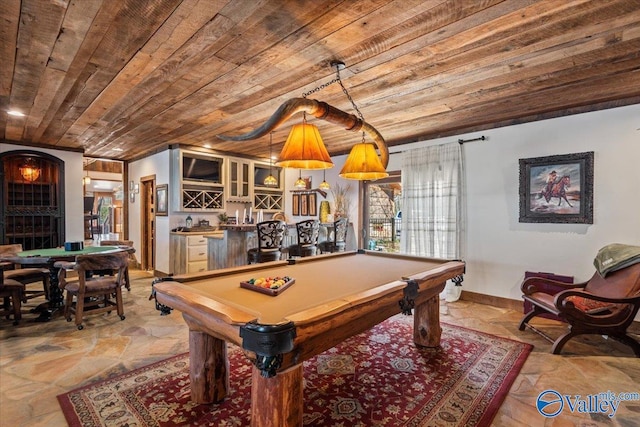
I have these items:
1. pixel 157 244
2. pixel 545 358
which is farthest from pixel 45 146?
pixel 545 358

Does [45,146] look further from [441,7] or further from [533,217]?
[533,217]

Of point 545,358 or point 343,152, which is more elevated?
point 343,152

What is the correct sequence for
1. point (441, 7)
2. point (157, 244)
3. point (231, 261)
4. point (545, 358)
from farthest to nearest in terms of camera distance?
1. point (157, 244)
2. point (231, 261)
3. point (545, 358)
4. point (441, 7)

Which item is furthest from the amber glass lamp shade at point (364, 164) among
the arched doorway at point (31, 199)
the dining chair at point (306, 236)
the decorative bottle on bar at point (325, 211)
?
the arched doorway at point (31, 199)

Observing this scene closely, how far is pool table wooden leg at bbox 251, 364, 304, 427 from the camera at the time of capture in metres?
1.47

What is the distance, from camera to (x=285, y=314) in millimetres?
1601

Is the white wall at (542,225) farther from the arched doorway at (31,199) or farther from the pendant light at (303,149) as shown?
the arched doorway at (31,199)

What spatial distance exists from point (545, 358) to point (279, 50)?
3469 millimetres

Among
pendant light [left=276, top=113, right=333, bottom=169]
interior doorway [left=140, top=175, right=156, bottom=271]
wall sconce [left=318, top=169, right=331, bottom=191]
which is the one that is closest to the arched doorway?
interior doorway [left=140, top=175, right=156, bottom=271]

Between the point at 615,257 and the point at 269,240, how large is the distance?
3.80 meters

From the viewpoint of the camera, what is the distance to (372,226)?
19.7ft

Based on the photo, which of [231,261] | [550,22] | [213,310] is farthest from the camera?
[231,261]

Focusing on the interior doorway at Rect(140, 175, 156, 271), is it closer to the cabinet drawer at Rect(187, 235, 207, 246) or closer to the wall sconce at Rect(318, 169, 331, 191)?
the cabinet drawer at Rect(187, 235, 207, 246)

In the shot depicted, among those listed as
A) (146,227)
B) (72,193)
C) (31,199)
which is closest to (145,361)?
(146,227)
